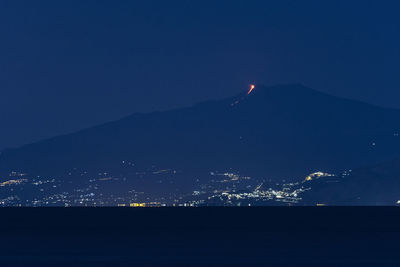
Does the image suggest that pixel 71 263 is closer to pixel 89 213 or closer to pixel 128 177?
pixel 89 213

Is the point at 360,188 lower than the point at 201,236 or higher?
higher

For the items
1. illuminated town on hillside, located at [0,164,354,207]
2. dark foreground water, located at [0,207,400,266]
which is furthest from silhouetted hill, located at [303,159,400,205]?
dark foreground water, located at [0,207,400,266]

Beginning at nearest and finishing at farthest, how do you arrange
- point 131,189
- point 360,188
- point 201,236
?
point 201,236
point 360,188
point 131,189

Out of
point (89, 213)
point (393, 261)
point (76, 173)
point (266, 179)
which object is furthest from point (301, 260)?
point (76, 173)

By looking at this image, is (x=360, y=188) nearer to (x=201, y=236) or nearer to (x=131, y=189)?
(x=131, y=189)

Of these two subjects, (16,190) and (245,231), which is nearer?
(245,231)

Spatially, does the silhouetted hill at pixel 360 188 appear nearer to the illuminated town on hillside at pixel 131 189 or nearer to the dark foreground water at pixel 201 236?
the illuminated town on hillside at pixel 131 189

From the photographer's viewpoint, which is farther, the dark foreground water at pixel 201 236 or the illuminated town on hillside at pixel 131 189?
the illuminated town on hillside at pixel 131 189

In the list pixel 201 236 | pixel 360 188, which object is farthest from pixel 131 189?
pixel 201 236

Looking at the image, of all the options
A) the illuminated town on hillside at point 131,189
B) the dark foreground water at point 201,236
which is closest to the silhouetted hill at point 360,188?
the illuminated town on hillside at point 131,189
